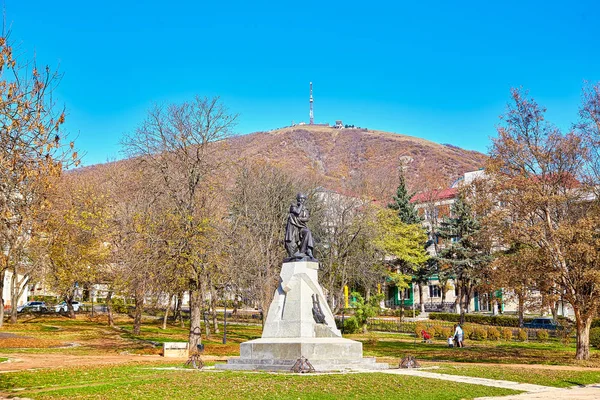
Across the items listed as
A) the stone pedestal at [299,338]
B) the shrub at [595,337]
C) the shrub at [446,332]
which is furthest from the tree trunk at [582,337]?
the shrub at [446,332]

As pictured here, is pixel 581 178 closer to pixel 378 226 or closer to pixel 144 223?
pixel 144 223

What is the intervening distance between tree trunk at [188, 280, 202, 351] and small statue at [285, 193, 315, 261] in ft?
27.0

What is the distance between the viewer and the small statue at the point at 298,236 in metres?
21.5

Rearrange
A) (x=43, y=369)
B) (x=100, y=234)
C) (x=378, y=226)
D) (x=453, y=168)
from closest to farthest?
(x=43, y=369) < (x=100, y=234) < (x=378, y=226) < (x=453, y=168)

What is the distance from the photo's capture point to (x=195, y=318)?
28.7 m

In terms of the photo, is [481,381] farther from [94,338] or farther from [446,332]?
[446,332]

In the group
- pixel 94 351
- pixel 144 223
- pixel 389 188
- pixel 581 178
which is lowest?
pixel 94 351

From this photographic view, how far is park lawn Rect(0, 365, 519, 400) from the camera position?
45.2ft

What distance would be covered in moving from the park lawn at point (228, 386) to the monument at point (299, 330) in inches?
Answer: 70.7

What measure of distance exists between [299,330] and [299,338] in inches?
13.2

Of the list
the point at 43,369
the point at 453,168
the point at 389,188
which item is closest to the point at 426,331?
the point at 43,369

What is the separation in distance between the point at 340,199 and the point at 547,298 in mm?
28221

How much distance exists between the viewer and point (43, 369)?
19.8 metres

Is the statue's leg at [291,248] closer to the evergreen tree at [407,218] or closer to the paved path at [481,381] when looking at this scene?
the paved path at [481,381]
